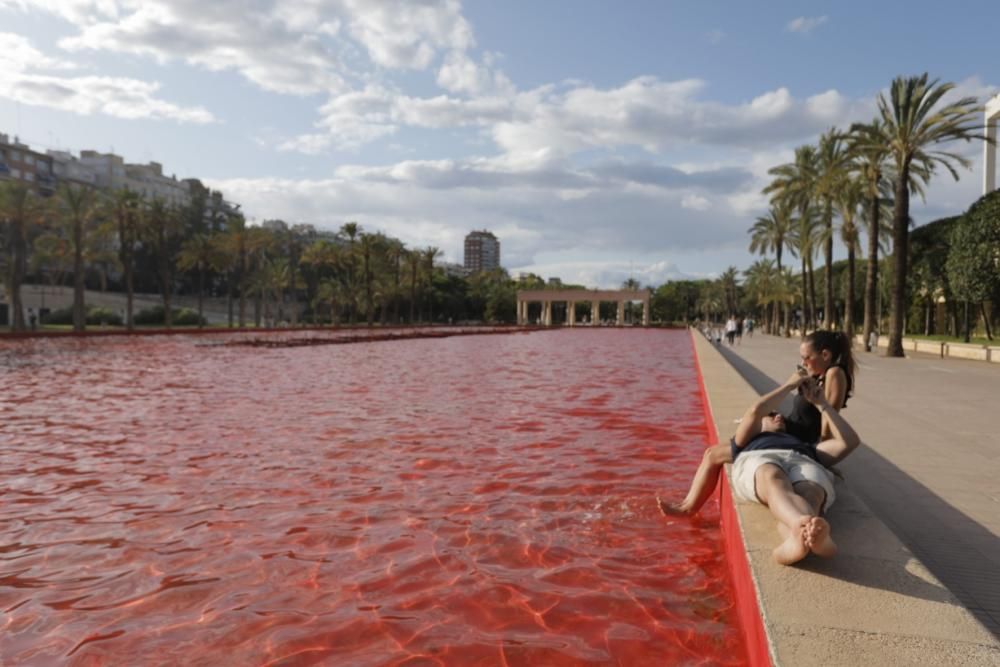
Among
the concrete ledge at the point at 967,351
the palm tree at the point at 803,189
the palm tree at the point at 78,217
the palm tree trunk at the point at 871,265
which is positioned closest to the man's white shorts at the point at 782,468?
the concrete ledge at the point at 967,351

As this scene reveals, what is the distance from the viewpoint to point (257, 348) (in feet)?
94.8

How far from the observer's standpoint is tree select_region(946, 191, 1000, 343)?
28.3 m

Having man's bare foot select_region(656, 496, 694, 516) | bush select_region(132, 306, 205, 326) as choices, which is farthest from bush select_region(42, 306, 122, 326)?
man's bare foot select_region(656, 496, 694, 516)

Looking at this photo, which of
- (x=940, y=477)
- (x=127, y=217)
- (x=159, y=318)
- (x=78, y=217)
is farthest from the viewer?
(x=159, y=318)

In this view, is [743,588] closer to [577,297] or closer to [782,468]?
[782,468]

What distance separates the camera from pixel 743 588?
3.36 metres

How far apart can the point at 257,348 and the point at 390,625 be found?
88.7 ft

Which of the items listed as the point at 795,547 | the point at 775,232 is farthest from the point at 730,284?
the point at 795,547

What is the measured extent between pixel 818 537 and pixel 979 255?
106 feet

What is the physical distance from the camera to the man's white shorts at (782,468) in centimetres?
361

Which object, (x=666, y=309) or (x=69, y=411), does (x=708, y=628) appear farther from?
(x=666, y=309)

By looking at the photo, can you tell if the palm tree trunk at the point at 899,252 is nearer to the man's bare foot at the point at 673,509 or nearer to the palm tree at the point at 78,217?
the man's bare foot at the point at 673,509

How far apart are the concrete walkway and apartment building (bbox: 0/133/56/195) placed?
10899cm

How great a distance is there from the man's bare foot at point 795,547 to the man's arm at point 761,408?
119 cm
